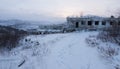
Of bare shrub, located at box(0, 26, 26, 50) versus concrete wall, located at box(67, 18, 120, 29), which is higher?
bare shrub, located at box(0, 26, 26, 50)

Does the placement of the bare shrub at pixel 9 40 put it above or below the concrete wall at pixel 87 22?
above

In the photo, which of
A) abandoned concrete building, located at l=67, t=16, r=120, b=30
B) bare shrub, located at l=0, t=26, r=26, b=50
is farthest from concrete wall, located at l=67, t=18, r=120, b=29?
bare shrub, located at l=0, t=26, r=26, b=50

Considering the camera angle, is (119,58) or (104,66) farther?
(119,58)


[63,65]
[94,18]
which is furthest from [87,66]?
[94,18]

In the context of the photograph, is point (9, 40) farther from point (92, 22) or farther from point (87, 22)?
point (92, 22)

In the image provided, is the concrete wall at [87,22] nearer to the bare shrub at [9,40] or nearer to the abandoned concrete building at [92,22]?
the abandoned concrete building at [92,22]

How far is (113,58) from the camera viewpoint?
1218 centimetres

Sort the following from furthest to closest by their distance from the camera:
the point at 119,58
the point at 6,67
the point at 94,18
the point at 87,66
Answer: the point at 94,18 < the point at 119,58 < the point at 6,67 < the point at 87,66

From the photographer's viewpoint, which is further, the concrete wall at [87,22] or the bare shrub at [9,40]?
the concrete wall at [87,22]

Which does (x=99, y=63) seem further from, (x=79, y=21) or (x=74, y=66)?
(x=79, y=21)

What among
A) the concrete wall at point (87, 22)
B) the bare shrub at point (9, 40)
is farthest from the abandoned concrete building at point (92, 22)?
the bare shrub at point (9, 40)

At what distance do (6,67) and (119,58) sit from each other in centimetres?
707

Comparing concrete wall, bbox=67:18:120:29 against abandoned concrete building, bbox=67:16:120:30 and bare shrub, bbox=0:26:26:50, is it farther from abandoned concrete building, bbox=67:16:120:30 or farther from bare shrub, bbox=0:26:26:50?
bare shrub, bbox=0:26:26:50

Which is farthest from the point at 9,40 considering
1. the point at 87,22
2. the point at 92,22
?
the point at 92,22
